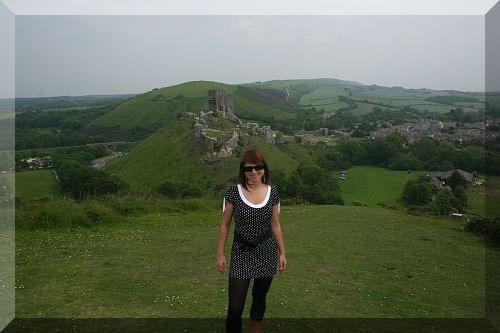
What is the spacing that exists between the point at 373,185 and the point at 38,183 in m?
45.9

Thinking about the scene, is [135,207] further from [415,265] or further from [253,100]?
[253,100]

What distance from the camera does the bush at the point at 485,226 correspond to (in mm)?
12836

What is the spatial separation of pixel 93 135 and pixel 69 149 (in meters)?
23.0

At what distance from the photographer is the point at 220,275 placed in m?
8.30

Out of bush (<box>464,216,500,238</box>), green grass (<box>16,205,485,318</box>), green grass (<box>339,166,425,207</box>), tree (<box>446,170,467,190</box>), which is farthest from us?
tree (<box>446,170,467,190</box>)

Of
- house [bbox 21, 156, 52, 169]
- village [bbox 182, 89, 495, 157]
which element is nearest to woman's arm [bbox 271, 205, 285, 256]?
village [bbox 182, 89, 495, 157]

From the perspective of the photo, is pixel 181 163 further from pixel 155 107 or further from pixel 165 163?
pixel 155 107

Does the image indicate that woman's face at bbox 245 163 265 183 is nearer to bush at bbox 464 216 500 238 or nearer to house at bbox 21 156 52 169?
bush at bbox 464 216 500 238

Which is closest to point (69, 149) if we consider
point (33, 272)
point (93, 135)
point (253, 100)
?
point (93, 135)

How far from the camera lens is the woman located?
15.5 feet

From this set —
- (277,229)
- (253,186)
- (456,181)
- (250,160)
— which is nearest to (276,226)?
(277,229)

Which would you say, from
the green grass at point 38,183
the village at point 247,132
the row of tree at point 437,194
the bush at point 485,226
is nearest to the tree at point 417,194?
the row of tree at point 437,194

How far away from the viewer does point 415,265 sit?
9.69 m

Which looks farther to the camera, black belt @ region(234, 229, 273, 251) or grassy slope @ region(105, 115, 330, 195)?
grassy slope @ region(105, 115, 330, 195)
